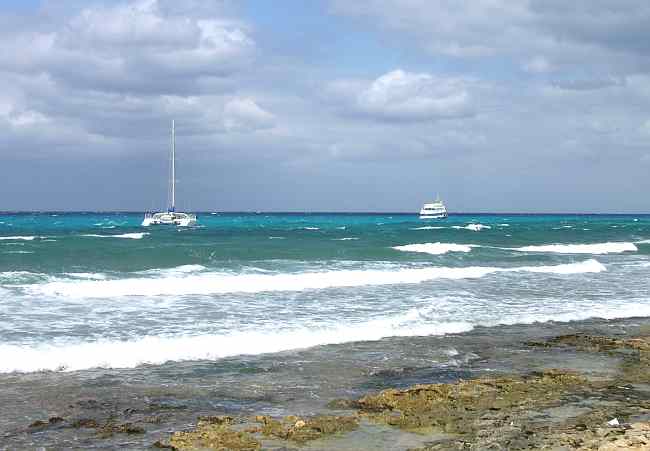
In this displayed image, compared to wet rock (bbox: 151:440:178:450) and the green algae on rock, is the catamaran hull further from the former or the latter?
wet rock (bbox: 151:440:178:450)

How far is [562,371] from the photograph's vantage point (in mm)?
9820

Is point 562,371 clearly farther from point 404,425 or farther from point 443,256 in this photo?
point 443,256

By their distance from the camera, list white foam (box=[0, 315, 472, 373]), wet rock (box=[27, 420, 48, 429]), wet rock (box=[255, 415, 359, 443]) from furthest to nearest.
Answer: white foam (box=[0, 315, 472, 373]) < wet rock (box=[27, 420, 48, 429]) < wet rock (box=[255, 415, 359, 443])

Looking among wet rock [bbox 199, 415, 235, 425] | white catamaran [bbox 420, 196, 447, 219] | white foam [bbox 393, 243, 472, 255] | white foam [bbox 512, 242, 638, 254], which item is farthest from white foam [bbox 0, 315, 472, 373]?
white catamaran [bbox 420, 196, 447, 219]

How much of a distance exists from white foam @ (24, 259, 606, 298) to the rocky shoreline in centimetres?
1252

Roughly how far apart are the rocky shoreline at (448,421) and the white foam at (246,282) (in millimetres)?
12518

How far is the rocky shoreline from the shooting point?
21.8 ft

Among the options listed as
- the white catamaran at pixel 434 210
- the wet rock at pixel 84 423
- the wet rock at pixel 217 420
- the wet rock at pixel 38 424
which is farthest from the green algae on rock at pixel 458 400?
the white catamaran at pixel 434 210

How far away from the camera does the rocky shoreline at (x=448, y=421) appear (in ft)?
21.8

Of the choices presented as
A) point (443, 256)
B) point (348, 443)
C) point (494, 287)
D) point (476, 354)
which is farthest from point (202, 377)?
point (443, 256)

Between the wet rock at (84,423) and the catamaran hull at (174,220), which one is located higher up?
the catamaran hull at (174,220)

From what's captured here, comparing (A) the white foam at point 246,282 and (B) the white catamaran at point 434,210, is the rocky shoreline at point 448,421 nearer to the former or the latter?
(A) the white foam at point 246,282

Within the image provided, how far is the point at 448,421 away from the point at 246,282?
1579 centimetres

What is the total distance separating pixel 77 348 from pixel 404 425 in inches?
257
